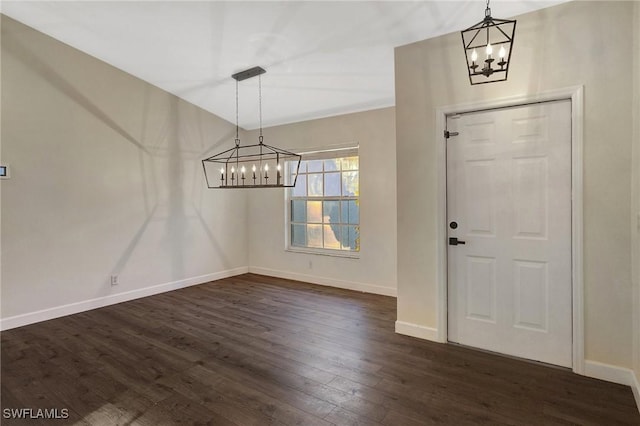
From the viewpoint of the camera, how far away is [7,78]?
3443mm

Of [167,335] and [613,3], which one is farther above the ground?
[613,3]

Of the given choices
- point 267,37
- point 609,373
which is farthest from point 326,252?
point 609,373

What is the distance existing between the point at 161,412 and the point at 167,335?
51.7 inches

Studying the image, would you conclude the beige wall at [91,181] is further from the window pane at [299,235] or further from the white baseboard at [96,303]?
the window pane at [299,235]

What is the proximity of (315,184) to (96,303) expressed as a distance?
11.2 ft

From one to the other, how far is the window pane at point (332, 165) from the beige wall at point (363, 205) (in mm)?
262

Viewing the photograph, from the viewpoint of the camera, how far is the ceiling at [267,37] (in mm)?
2750

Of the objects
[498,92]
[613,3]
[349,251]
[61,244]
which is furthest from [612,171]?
[61,244]

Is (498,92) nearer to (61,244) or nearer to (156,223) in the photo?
(156,223)

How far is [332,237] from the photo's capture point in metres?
5.23

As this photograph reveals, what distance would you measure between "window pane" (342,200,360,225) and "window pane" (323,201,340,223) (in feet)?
0.36

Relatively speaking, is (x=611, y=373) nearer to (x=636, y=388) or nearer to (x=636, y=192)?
(x=636, y=388)

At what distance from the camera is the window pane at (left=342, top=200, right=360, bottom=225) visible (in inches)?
194

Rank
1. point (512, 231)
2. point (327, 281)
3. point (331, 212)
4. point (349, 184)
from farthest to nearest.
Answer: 1. point (331, 212)
2. point (327, 281)
3. point (349, 184)
4. point (512, 231)
